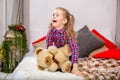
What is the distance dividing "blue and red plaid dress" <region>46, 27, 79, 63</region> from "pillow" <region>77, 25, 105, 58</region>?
81cm

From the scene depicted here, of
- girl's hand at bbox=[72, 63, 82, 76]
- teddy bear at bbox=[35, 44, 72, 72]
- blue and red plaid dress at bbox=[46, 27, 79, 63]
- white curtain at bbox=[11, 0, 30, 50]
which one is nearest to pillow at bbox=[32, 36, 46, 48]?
white curtain at bbox=[11, 0, 30, 50]

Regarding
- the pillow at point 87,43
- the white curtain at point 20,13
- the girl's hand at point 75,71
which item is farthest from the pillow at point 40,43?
A: the girl's hand at point 75,71

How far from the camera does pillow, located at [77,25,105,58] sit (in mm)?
3118

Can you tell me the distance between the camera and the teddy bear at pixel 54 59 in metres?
2.14

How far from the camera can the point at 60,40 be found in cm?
231

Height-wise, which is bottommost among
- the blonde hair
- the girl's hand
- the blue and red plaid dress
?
the girl's hand

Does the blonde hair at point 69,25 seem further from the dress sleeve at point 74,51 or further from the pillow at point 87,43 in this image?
the pillow at point 87,43

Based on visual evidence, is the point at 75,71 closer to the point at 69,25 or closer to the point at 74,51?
the point at 74,51

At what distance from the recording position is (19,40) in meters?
3.46

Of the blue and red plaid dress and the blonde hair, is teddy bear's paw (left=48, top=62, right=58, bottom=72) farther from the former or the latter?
the blonde hair

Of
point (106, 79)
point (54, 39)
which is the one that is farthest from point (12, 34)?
point (106, 79)

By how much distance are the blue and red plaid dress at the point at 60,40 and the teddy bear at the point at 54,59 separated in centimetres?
5

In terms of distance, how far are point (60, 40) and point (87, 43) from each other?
0.91m

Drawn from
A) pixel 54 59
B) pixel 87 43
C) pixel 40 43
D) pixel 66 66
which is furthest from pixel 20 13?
pixel 66 66
